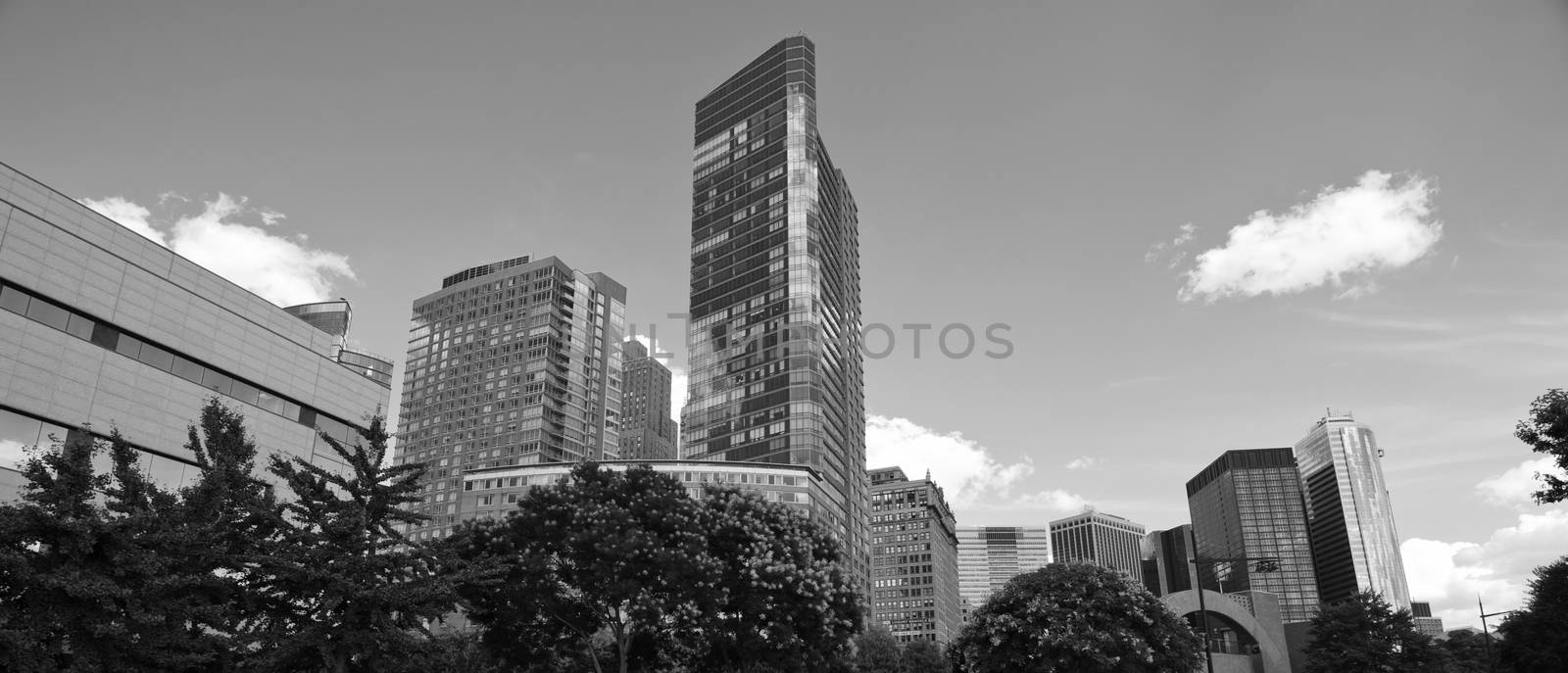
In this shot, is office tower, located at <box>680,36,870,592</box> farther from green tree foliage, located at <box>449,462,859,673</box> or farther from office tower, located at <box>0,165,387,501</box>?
office tower, located at <box>0,165,387,501</box>

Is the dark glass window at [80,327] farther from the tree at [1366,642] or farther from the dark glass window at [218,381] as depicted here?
the tree at [1366,642]

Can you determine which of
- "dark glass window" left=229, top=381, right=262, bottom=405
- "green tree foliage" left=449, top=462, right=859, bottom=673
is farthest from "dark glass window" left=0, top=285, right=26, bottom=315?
"green tree foliage" left=449, top=462, right=859, bottom=673

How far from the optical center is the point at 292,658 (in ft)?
82.0

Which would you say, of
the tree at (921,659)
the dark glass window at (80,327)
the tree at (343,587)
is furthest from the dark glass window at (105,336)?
the tree at (921,659)

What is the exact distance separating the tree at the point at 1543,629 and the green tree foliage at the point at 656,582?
31778mm

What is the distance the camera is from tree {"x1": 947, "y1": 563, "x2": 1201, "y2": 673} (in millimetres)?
36562

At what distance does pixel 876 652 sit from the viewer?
87250 mm

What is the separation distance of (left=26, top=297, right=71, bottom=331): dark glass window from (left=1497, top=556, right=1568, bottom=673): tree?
66.3 metres

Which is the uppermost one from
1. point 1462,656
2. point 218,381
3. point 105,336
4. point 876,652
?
point 105,336

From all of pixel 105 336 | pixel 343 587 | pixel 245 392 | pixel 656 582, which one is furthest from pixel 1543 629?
pixel 105 336

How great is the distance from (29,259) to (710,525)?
29.6 meters

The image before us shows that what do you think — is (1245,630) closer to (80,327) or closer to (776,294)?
(80,327)

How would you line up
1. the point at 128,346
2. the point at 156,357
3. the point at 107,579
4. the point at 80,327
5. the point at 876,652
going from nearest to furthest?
the point at 107,579 → the point at 80,327 → the point at 128,346 → the point at 156,357 → the point at 876,652

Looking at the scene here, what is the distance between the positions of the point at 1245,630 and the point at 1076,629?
78.4 feet
